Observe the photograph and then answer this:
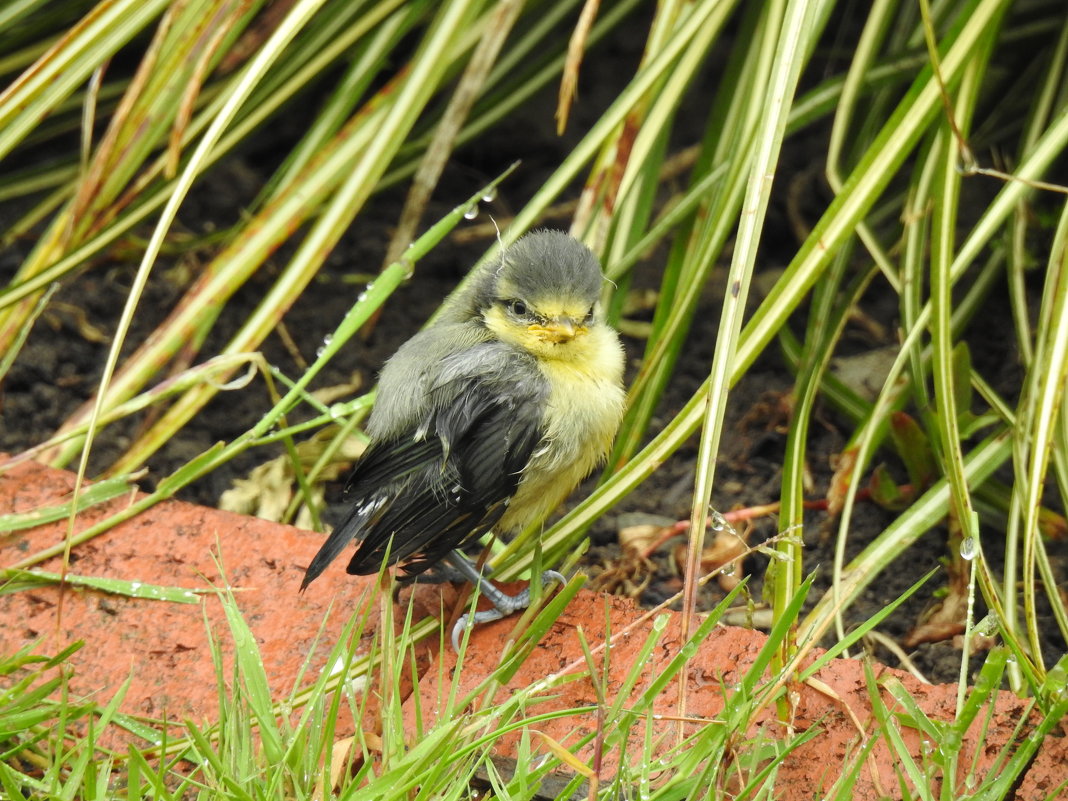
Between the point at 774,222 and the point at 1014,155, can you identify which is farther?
the point at 774,222

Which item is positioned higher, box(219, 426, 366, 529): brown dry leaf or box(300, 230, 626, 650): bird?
box(300, 230, 626, 650): bird

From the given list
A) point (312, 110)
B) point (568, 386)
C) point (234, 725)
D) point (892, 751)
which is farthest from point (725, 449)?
point (312, 110)

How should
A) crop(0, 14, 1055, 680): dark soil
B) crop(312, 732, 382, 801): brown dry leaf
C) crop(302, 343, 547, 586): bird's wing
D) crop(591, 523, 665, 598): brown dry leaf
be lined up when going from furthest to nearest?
crop(0, 14, 1055, 680): dark soil < crop(591, 523, 665, 598): brown dry leaf < crop(302, 343, 547, 586): bird's wing < crop(312, 732, 382, 801): brown dry leaf

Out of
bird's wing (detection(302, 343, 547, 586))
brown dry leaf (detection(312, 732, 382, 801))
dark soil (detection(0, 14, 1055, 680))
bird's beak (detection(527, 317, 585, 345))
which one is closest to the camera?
brown dry leaf (detection(312, 732, 382, 801))

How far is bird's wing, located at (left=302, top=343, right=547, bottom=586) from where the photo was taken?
2420 mm

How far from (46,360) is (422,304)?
1.12m

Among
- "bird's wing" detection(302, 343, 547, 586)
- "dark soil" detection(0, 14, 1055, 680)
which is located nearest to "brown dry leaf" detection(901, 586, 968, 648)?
"dark soil" detection(0, 14, 1055, 680)

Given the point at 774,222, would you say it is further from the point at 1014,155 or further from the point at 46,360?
the point at 46,360

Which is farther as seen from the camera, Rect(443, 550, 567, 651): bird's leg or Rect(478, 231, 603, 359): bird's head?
Rect(478, 231, 603, 359): bird's head

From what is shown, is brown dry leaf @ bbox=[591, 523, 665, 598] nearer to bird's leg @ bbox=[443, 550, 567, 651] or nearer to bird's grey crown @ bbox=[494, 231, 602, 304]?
bird's leg @ bbox=[443, 550, 567, 651]

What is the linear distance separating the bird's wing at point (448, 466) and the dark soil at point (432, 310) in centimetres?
62

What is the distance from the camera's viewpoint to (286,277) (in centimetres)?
306

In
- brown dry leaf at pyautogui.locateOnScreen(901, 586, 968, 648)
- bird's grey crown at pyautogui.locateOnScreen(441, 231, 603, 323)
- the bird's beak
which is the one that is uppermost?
bird's grey crown at pyautogui.locateOnScreen(441, 231, 603, 323)

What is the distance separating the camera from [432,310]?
3896mm
